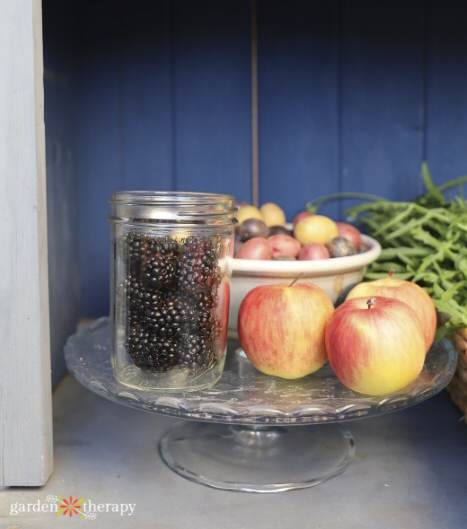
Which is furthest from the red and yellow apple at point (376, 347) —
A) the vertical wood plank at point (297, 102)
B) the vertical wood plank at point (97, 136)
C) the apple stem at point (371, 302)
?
the vertical wood plank at point (97, 136)

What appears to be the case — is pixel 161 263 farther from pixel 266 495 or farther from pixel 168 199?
pixel 266 495

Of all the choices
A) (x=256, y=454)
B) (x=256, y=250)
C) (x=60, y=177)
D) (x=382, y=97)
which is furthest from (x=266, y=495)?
(x=382, y=97)

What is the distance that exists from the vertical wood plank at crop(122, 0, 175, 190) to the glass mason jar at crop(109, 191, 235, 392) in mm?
416

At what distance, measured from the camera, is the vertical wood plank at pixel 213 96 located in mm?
1195

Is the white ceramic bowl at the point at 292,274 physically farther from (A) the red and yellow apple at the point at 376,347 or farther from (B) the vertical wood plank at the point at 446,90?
(B) the vertical wood plank at the point at 446,90

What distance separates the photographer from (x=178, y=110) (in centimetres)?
123

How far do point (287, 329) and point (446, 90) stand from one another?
63 cm

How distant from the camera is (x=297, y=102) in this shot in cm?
122

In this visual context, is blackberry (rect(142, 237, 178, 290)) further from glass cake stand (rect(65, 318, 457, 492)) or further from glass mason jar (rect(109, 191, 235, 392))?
glass cake stand (rect(65, 318, 457, 492))

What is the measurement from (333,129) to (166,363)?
2.00 ft

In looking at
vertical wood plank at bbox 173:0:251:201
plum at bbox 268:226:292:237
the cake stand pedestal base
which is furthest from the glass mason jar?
vertical wood plank at bbox 173:0:251:201

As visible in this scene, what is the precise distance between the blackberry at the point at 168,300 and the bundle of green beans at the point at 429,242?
33 centimetres

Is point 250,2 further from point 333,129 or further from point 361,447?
point 361,447

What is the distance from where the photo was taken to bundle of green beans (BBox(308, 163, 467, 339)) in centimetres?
98
